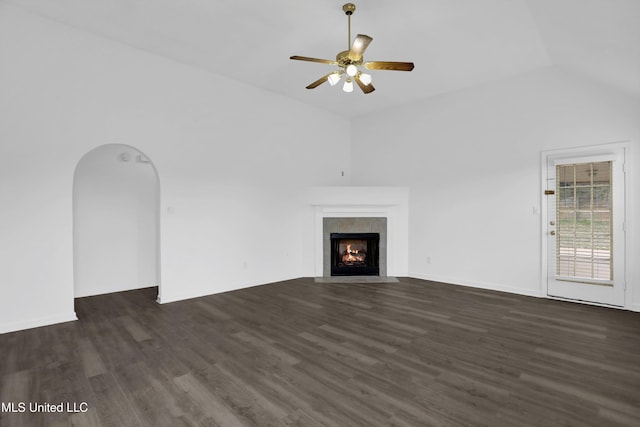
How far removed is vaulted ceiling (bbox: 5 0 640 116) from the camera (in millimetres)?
3178

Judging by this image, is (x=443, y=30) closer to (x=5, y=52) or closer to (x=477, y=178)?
(x=477, y=178)

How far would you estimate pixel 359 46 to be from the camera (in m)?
2.89

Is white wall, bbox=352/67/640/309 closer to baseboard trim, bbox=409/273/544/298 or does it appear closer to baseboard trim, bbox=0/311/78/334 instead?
baseboard trim, bbox=409/273/544/298

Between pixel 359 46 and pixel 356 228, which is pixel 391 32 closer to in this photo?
pixel 359 46

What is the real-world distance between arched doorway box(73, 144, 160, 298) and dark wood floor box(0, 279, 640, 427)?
0.88 meters

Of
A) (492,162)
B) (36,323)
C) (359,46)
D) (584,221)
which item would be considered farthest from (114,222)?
(584,221)

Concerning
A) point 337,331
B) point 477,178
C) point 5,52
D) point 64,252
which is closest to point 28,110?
point 5,52

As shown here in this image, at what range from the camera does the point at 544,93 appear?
4715 millimetres

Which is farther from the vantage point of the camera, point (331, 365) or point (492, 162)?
point (492, 162)

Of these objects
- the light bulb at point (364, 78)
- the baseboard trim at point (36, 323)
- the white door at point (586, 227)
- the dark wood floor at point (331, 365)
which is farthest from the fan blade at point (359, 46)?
the baseboard trim at point (36, 323)

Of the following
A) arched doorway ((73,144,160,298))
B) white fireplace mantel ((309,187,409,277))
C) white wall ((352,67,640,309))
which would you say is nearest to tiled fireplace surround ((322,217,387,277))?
white fireplace mantel ((309,187,409,277))

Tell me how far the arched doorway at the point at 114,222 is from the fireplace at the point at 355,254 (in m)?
3.12

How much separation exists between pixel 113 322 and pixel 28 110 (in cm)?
258

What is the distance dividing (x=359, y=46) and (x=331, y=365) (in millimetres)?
2822
